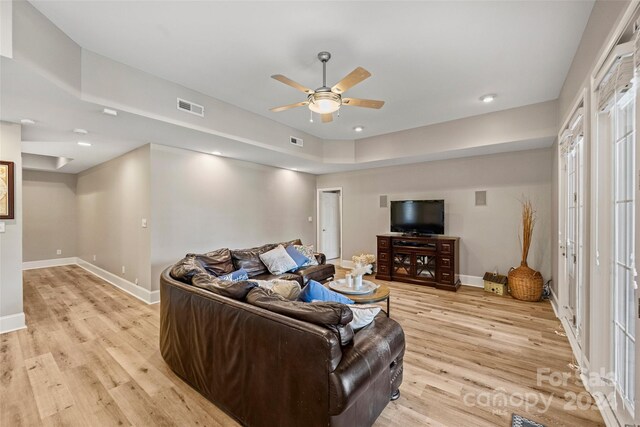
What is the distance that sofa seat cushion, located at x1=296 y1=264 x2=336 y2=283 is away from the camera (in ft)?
14.1

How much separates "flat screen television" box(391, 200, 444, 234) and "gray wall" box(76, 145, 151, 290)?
181 inches

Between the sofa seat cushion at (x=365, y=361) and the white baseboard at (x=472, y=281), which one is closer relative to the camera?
the sofa seat cushion at (x=365, y=361)

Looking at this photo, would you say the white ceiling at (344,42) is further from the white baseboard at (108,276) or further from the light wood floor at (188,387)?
the white baseboard at (108,276)

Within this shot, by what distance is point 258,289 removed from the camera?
1.94m

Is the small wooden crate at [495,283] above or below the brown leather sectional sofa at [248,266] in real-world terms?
below

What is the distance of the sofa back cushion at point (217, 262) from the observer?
145 inches

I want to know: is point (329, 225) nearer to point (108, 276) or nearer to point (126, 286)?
point (126, 286)

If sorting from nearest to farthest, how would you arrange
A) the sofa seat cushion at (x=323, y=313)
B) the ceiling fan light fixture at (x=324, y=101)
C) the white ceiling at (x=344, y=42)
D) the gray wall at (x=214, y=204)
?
the sofa seat cushion at (x=323, y=313) < the white ceiling at (x=344, y=42) < the ceiling fan light fixture at (x=324, y=101) < the gray wall at (x=214, y=204)

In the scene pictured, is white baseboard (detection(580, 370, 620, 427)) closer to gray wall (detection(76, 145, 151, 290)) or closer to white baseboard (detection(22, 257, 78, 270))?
gray wall (detection(76, 145, 151, 290))

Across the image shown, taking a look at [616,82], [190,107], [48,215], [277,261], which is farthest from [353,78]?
[48,215]

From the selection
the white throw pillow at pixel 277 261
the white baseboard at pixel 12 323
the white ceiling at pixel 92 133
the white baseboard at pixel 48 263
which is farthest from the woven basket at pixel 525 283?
the white baseboard at pixel 48 263

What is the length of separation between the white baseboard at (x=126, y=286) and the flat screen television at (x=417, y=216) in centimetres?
462

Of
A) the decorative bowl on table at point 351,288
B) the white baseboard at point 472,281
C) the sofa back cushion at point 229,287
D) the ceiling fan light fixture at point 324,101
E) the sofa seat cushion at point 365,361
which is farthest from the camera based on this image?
the white baseboard at point 472,281

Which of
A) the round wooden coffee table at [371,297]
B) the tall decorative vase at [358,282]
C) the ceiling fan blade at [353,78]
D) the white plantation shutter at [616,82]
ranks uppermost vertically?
the ceiling fan blade at [353,78]
